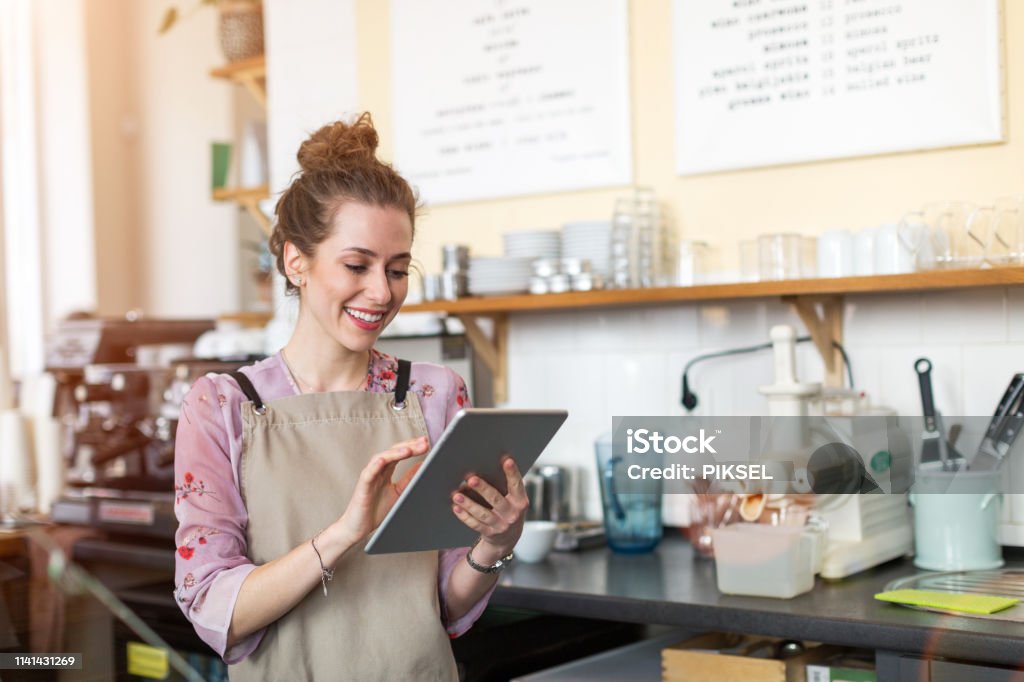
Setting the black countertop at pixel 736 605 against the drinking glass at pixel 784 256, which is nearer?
the black countertop at pixel 736 605

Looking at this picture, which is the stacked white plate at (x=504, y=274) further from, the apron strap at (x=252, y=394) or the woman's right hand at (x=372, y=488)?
the woman's right hand at (x=372, y=488)

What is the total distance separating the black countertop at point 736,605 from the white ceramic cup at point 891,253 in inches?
22.7

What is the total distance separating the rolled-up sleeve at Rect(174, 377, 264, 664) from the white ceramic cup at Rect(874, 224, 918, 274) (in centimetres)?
131

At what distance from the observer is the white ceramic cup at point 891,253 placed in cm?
221

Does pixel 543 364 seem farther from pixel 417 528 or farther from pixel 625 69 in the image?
pixel 417 528

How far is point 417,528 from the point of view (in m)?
1.41

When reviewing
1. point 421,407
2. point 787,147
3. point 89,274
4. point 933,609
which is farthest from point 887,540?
point 89,274

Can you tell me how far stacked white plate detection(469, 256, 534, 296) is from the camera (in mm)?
2654

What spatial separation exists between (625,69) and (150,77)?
2826 millimetres

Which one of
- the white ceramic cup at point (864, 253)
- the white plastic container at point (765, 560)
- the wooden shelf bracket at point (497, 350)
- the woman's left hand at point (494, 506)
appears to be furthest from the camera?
the wooden shelf bracket at point (497, 350)

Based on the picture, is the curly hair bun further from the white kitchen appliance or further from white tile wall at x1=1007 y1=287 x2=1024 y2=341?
white tile wall at x1=1007 y1=287 x2=1024 y2=341

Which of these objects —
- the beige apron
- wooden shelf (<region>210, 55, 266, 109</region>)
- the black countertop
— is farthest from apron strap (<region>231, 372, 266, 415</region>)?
wooden shelf (<region>210, 55, 266, 109</region>)

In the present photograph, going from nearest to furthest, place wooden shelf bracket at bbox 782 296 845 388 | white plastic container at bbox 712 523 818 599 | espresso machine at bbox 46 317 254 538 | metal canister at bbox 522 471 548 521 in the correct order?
white plastic container at bbox 712 523 818 599, wooden shelf bracket at bbox 782 296 845 388, metal canister at bbox 522 471 548 521, espresso machine at bbox 46 317 254 538

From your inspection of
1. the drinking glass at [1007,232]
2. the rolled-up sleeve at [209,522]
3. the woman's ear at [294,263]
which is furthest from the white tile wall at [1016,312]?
the rolled-up sleeve at [209,522]
